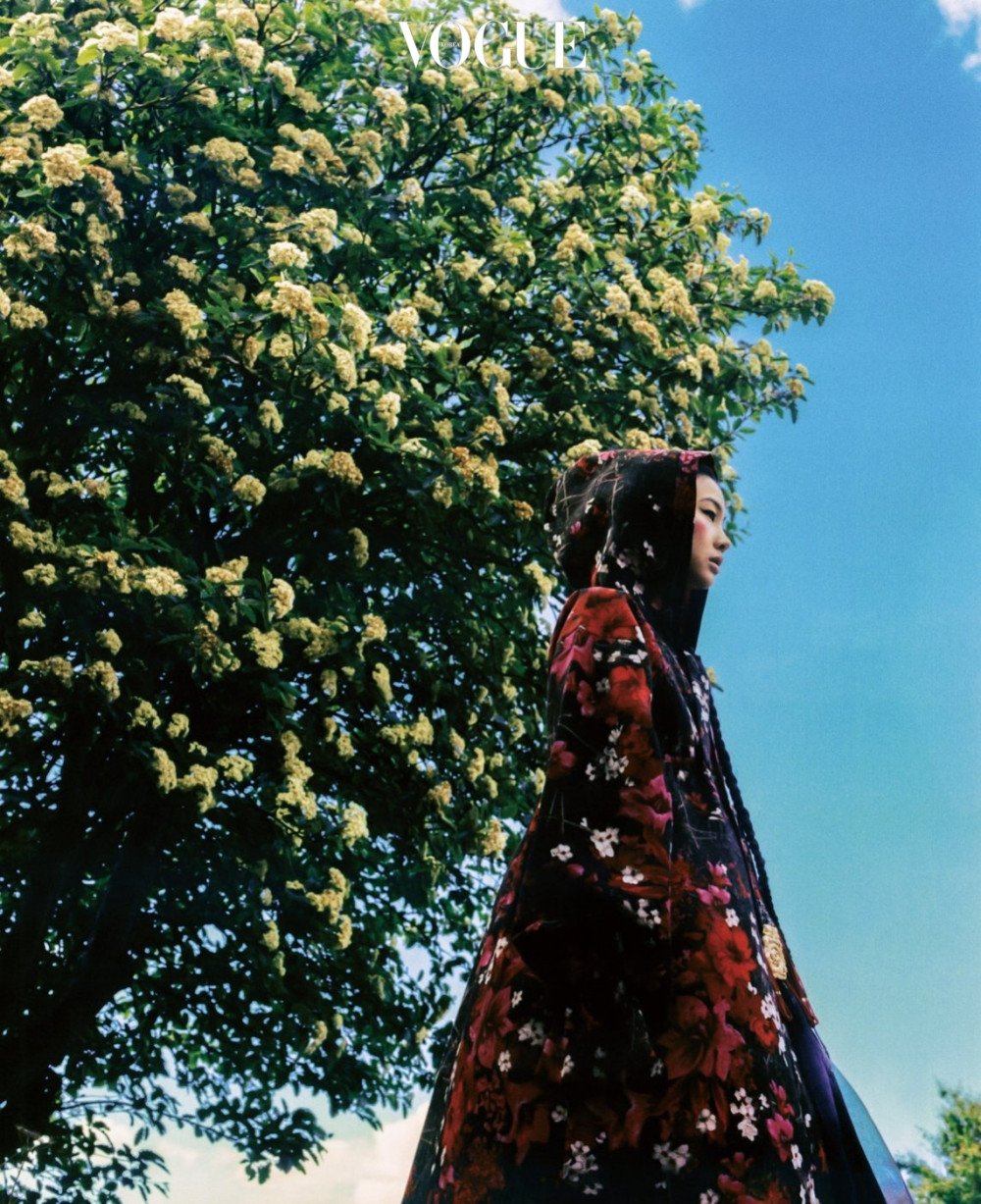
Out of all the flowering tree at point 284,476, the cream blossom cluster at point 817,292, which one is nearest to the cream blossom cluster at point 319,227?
the flowering tree at point 284,476

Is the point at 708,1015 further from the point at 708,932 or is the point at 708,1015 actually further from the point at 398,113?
the point at 398,113

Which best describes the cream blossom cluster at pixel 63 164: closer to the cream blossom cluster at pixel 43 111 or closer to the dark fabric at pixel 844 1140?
the cream blossom cluster at pixel 43 111

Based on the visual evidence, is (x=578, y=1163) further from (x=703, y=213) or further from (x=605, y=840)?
(x=703, y=213)

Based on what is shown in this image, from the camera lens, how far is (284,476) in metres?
7.30

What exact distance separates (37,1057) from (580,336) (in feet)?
17.9

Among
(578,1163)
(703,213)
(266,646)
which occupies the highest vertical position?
(703,213)

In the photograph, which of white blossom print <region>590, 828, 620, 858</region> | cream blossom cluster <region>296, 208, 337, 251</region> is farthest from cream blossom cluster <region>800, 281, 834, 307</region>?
white blossom print <region>590, 828, 620, 858</region>

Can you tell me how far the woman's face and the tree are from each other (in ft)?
104

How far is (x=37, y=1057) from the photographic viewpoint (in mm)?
7969

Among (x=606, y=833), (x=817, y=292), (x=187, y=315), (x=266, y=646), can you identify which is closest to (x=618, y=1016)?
(x=606, y=833)

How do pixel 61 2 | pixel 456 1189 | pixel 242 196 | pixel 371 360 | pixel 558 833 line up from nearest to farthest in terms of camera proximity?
pixel 456 1189 → pixel 558 833 → pixel 371 360 → pixel 242 196 → pixel 61 2

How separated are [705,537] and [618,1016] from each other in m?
1.25

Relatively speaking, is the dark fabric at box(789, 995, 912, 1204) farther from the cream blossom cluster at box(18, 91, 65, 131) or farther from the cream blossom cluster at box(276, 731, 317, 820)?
the cream blossom cluster at box(18, 91, 65, 131)

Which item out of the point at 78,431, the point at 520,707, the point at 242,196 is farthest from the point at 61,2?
the point at 520,707
